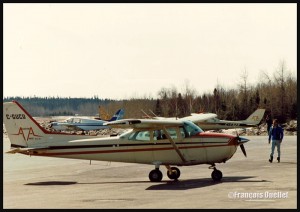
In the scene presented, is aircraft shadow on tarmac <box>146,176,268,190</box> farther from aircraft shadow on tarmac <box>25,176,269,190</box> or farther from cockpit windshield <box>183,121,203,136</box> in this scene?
cockpit windshield <box>183,121,203,136</box>

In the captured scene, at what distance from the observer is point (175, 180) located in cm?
1867

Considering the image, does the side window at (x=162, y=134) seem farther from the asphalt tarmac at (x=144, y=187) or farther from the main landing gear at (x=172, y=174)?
the asphalt tarmac at (x=144, y=187)

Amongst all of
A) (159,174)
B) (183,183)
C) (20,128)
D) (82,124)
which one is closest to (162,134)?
(159,174)

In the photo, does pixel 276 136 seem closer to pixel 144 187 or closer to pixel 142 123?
pixel 142 123

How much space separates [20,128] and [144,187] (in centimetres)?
551

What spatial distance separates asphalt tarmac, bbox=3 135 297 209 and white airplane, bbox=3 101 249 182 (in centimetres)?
68

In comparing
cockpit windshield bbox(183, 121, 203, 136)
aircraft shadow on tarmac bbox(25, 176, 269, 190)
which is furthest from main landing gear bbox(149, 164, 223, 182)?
cockpit windshield bbox(183, 121, 203, 136)

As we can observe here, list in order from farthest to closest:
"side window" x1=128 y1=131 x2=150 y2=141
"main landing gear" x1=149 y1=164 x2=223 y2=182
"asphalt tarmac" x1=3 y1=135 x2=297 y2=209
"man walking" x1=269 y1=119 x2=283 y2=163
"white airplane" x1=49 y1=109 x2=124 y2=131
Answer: "white airplane" x1=49 y1=109 x2=124 y2=131, "man walking" x1=269 y1=119 x2=283 y2=163, "side window" x1=128 y1=131 x2=150 y2=141, "main landing gear" x1=149 y1=164 x2=223 y2=182, "asphalt tarmac" x1=3 y1=135 x2=297 y2=209

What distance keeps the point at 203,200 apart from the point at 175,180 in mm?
4944

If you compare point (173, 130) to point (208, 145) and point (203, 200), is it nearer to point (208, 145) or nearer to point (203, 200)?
point (208, 145)

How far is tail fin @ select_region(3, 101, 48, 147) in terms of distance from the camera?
20.1 metres

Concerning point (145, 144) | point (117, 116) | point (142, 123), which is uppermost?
point (117, 116)

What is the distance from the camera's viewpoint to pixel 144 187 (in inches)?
673

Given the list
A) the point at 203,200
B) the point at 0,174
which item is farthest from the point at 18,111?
the point at 203,200
